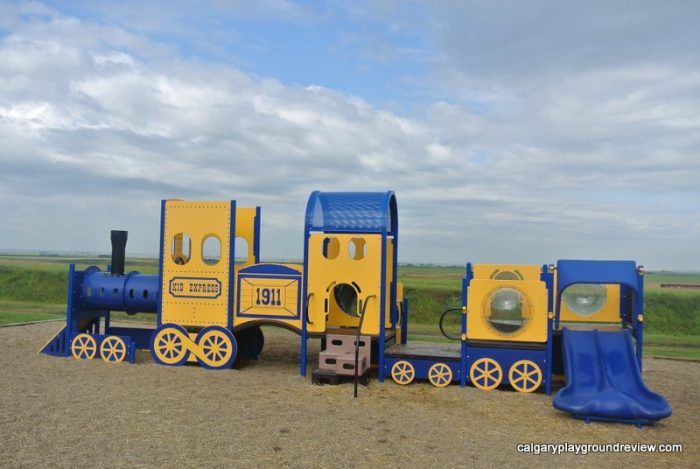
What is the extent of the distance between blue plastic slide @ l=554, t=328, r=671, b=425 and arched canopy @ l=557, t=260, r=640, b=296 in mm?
829

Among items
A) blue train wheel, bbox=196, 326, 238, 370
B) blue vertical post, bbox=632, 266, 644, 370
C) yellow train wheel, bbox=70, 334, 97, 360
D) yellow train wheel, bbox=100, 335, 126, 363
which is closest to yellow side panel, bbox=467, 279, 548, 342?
blue vertical post, bbox=632, 266, 644, 370

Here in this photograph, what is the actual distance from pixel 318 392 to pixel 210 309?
126 inches

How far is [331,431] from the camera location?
7520mm

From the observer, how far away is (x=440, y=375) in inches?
415

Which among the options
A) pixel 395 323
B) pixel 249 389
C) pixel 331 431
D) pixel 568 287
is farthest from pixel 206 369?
pixel 568 287

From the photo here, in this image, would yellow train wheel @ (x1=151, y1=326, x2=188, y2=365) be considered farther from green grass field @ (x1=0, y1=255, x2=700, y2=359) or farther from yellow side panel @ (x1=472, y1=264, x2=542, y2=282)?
green grass field @ (x1=0, y1=255, x2=700, y2=359)

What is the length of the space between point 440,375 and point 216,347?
4.40 metres

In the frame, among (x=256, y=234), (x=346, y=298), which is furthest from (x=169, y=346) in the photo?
(x=346, y=298)

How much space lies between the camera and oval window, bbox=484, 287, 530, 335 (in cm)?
1021

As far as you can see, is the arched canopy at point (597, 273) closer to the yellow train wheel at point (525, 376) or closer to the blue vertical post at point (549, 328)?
the blue vertical post at point (549, 328)

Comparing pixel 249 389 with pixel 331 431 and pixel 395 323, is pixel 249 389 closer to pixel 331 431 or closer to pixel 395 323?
pixel 331 431

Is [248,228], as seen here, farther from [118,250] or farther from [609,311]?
[609,311]

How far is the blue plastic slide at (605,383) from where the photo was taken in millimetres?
8305

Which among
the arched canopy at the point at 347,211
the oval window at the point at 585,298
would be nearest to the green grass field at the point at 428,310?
the oval window at the point at 585,298
